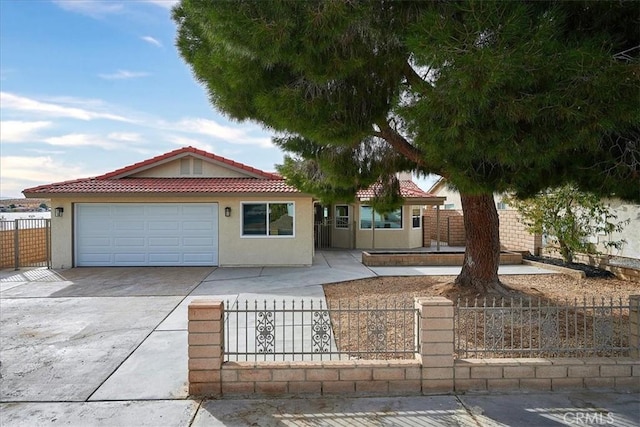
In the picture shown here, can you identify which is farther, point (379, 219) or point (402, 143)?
point (379, 219)

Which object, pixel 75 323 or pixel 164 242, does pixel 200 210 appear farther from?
pixel 75 323

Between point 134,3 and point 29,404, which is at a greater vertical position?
point 134,3

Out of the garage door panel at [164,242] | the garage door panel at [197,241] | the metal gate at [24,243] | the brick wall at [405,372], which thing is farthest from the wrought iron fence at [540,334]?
the metal gate at [24,243]

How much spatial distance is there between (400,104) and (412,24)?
101cm

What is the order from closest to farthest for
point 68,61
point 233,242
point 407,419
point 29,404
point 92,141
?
point 407,419
point 29,404
point 68,61
point 233,242
point 92,141

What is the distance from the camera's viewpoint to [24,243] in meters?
13.8

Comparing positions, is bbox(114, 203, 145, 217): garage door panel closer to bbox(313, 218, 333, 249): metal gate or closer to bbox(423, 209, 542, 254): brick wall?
bbox(313, 218, 333, 249): metal gate

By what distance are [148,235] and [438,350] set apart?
11626mm

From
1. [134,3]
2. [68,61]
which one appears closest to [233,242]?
[68,61]

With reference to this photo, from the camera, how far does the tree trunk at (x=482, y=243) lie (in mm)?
7668

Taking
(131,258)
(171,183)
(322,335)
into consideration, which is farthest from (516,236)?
(131,258)

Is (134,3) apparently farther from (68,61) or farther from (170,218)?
(170,218)

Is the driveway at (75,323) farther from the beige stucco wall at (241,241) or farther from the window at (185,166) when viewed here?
the window at (185,166)

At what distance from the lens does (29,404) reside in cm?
407
